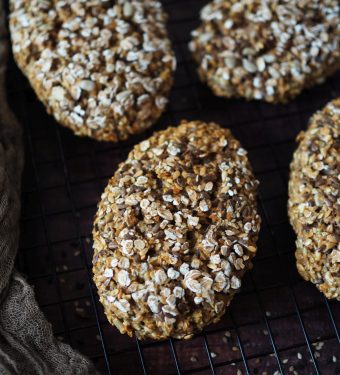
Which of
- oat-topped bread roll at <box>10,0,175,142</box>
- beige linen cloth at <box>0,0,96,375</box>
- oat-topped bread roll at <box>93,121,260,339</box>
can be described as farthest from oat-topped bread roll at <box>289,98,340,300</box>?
beige linen cloth at <box>0,0,96,375</box>

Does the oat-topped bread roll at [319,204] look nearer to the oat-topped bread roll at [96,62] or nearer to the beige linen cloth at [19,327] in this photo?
the oat-topped bread roll at [96,62]

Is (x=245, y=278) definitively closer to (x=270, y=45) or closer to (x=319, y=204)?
(x=319, y=204)

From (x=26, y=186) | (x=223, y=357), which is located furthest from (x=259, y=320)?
(x=26, y=186)

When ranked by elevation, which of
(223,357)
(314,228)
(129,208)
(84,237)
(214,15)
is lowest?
(223,357)

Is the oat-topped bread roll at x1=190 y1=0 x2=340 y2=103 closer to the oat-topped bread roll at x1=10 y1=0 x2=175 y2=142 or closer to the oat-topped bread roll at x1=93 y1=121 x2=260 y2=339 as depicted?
the oat-topped bread roll at x1=10 y1=0 x2=175 y2=142

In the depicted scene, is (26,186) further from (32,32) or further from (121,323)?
(121,323)

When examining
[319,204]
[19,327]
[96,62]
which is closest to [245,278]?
[319,204]

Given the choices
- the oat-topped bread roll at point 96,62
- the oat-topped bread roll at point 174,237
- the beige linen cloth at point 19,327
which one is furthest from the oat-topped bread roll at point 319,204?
the beige linen cloth at point 19,327
